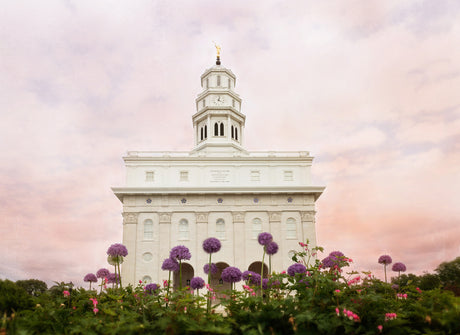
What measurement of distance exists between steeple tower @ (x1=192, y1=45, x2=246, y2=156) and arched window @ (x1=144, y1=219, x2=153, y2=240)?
1092 centimetres

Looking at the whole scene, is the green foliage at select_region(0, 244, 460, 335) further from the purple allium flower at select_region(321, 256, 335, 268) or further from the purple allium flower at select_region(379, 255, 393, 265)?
the purple allium flower at select_region(379, 255, 393, 265)

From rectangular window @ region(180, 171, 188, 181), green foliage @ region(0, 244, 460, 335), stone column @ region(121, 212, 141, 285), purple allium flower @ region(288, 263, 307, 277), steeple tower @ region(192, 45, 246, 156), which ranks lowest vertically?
green foliage @ region(0, 244, 460, 335)

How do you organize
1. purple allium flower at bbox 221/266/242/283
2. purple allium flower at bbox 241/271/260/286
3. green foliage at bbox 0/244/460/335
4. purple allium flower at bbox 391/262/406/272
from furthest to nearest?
1. purple allium flower at bbox 391/262/406/272
2. purple allium flower at bbox 241/271/260/286
3. purple allium flower at bbox 221/266/242/283
4. green foliage at bbox 0/244/460/335

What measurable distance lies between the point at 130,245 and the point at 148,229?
2.43 meters

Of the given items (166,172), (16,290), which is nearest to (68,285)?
(16,290)

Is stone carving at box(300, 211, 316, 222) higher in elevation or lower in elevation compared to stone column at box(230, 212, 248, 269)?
higher

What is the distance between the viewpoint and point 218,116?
163 ft

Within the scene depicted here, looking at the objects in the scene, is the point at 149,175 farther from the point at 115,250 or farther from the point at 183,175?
the point at 115,250

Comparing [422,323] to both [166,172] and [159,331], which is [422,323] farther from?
[166,172]

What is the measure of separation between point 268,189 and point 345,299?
3448cm

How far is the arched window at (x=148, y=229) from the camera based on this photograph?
40.5 m

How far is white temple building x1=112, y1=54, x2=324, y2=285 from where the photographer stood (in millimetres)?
39688

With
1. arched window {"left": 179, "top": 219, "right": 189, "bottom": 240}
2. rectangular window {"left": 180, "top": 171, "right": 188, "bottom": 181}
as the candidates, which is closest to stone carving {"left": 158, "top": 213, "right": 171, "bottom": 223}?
arched window {"left": 179, "top": 219, "right": 189, "bottom": 240}

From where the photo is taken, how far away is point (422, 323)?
20.9ft
